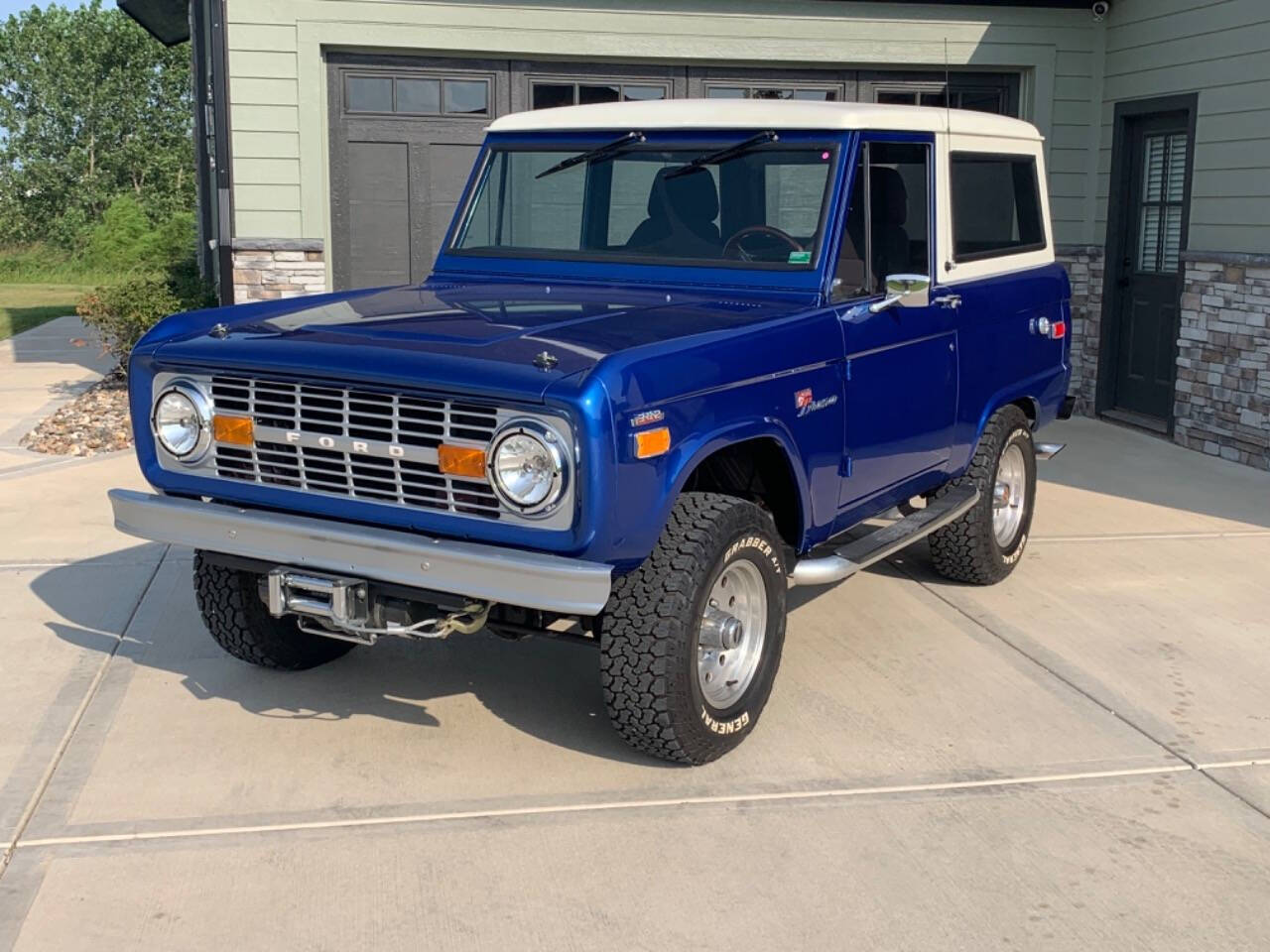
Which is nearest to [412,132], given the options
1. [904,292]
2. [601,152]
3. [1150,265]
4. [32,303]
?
[601,152]

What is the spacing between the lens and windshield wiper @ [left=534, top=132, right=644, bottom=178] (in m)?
5.69

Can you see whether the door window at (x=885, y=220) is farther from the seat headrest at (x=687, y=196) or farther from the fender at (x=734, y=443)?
the fender at (x=734, y=443)

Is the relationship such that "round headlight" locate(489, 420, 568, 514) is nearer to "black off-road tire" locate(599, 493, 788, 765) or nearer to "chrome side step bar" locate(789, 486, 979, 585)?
"black off-road tire" locate(599, 493, 788, 765)

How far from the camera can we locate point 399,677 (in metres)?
5.44

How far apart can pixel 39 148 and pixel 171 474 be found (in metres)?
32.1

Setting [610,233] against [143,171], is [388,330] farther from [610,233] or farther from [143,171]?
[143,171]

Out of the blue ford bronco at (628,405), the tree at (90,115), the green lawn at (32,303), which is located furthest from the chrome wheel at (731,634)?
the tree at (90,115)

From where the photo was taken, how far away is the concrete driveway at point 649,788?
12.2ft

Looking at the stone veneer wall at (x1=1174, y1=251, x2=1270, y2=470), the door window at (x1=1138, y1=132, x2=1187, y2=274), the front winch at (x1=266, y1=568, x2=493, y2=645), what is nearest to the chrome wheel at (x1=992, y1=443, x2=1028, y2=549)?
the front winch at (x1=266, y1=568, x2=493, y2=645)

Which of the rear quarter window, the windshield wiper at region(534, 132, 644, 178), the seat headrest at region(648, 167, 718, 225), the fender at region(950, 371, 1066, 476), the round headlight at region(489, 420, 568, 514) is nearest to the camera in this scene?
the round headlight at region(489, 420, 568, 514)

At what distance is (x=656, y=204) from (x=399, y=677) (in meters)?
2.02

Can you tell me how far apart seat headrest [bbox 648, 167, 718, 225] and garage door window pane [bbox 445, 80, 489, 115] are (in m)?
5.52

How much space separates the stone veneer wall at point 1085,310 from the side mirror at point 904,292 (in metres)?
6.52

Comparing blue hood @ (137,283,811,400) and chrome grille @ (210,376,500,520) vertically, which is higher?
blue hood @ (137,283,811,400)
